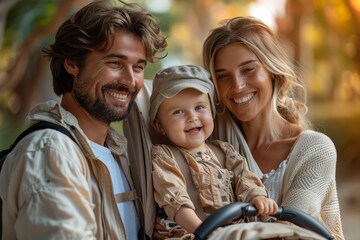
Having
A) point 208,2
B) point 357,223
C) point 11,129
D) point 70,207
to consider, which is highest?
point 208,2

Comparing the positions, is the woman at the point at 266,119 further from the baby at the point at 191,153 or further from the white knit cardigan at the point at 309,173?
the baby at the point at 191,153

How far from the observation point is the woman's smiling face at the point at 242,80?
2588mm

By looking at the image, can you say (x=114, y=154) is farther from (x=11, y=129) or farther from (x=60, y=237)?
(x=11, y=129)

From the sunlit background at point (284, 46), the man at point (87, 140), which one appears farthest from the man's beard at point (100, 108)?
the sunlit background at point (284, 46)

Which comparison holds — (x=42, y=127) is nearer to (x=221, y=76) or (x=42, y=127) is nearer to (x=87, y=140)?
(x=87, y=140)

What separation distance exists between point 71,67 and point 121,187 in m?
0.47

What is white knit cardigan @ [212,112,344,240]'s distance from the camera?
238 centimetres

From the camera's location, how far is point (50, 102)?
2180mm

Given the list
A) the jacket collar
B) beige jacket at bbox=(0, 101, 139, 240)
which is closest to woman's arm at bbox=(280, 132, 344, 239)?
beige jacket at bbox=(0, 101, 139, 240)

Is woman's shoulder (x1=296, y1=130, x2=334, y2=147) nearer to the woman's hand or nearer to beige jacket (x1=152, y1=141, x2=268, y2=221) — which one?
beige jacket (x1=152, y1=141, x2=268, y2=221)

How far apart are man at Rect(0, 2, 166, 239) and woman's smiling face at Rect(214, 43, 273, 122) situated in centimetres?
31

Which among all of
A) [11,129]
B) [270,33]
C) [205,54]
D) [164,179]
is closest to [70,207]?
[164,179]

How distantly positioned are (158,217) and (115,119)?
378 mm

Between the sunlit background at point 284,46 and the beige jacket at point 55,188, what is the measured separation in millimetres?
5320
